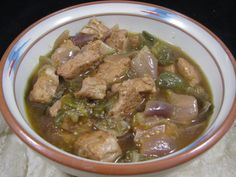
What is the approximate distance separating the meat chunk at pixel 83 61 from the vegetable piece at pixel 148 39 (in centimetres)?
23

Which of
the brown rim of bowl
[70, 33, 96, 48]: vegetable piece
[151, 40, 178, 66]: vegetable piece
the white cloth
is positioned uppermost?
[151, 40, 178, 66]: vegetable piece

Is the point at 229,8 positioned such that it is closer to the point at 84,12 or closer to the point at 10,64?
the point at 84,12

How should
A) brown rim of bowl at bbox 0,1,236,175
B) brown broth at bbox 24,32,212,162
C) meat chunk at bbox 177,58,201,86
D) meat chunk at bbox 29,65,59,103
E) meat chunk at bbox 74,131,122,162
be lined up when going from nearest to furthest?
brown rim of bowl at bbox 0,1,236,175, meat chunk at bbox 74,131,122,162, brown broth at bbox 24,32,212,162, meat chunk at bbox 29,65,59,103, meat chunk at bbox 177,58,201,86

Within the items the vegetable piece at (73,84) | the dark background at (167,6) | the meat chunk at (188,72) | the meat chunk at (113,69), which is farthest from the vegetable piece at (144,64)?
the dark background at (167,6)

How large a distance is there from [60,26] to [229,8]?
153 centimetres

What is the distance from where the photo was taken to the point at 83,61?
1861 mm

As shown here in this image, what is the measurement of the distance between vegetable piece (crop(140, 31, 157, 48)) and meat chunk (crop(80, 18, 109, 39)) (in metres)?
0.21

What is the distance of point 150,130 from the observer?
161cm

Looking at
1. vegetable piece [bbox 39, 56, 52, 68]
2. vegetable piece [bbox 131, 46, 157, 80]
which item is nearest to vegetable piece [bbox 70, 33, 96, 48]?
vegetable piece [bbox 39, 56, 52, 68]

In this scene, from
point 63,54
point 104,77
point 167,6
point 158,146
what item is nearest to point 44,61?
point 63,54

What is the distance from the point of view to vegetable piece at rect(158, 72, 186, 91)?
6.04 feet

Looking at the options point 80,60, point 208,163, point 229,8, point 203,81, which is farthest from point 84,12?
point 229,8

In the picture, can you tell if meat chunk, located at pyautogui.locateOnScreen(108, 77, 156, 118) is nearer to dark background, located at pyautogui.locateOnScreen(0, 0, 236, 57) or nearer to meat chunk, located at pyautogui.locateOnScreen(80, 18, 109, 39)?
meat chunk, located at pyautogui.locateOnScreen(80, 18, 109, 39)

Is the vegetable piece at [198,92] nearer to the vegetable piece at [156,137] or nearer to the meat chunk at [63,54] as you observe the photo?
the vegetable piece at [156,137]
